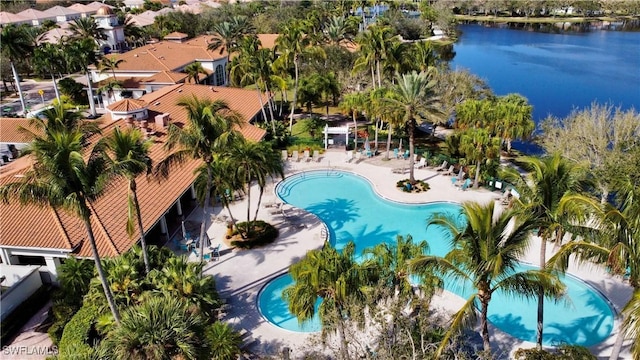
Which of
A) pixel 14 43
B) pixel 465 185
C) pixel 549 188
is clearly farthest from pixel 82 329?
pixel 14 43

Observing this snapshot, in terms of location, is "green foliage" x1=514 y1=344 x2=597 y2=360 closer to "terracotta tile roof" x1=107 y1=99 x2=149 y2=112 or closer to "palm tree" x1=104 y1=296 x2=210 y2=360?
"palm tree" x1=104 y1=296 x2=210 y2=360

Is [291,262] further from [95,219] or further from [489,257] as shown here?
[489,257]

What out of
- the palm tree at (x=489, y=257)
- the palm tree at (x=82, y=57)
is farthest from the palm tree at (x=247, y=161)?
the palm tree at (x=82, y=57)

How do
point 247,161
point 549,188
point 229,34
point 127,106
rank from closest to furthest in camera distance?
1. point 549,188
2. point 247,161
3. point 127,106
4. point 229,34

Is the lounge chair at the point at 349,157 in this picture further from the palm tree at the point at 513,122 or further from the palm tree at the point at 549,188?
the palm tree at the point at 549,188

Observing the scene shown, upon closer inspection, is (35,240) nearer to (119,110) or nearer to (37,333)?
(37,333)

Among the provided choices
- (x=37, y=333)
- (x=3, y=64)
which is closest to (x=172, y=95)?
(x=37, y=333)

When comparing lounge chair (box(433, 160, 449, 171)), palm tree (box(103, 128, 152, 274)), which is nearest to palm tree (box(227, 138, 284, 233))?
palm tree (box(103, 128, 152, 274))
